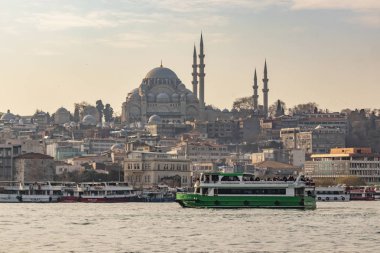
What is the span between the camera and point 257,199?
3450 inches

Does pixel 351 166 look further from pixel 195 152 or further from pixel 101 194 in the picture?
pixel 101 194

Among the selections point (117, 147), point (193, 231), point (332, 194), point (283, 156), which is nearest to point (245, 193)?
point (193, 231)

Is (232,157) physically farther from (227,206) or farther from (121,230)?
(121,230)

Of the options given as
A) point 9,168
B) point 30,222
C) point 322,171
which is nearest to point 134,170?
point 9,168

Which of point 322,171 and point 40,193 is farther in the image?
point 322,171

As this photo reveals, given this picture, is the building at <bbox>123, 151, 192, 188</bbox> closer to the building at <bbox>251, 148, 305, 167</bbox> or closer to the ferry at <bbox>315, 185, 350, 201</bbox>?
the ferry at <bbox>315, 185, 350, 201</bbox>

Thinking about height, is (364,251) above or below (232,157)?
below

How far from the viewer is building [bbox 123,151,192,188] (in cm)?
14888

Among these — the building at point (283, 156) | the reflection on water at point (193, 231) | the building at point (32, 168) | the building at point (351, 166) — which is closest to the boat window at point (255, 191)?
the reflection on water at point (193, 231)

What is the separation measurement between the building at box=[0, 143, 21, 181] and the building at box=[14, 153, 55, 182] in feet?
1.95

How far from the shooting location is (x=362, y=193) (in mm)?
132875

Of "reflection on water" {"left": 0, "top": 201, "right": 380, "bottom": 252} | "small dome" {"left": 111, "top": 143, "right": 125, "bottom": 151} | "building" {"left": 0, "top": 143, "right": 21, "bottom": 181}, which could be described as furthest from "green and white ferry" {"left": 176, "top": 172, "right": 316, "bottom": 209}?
"small dome" {"left": 111, "top": 143, "right": 125, "bottom": 151}

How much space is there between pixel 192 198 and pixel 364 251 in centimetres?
3470

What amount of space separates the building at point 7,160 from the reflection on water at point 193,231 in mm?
57950
